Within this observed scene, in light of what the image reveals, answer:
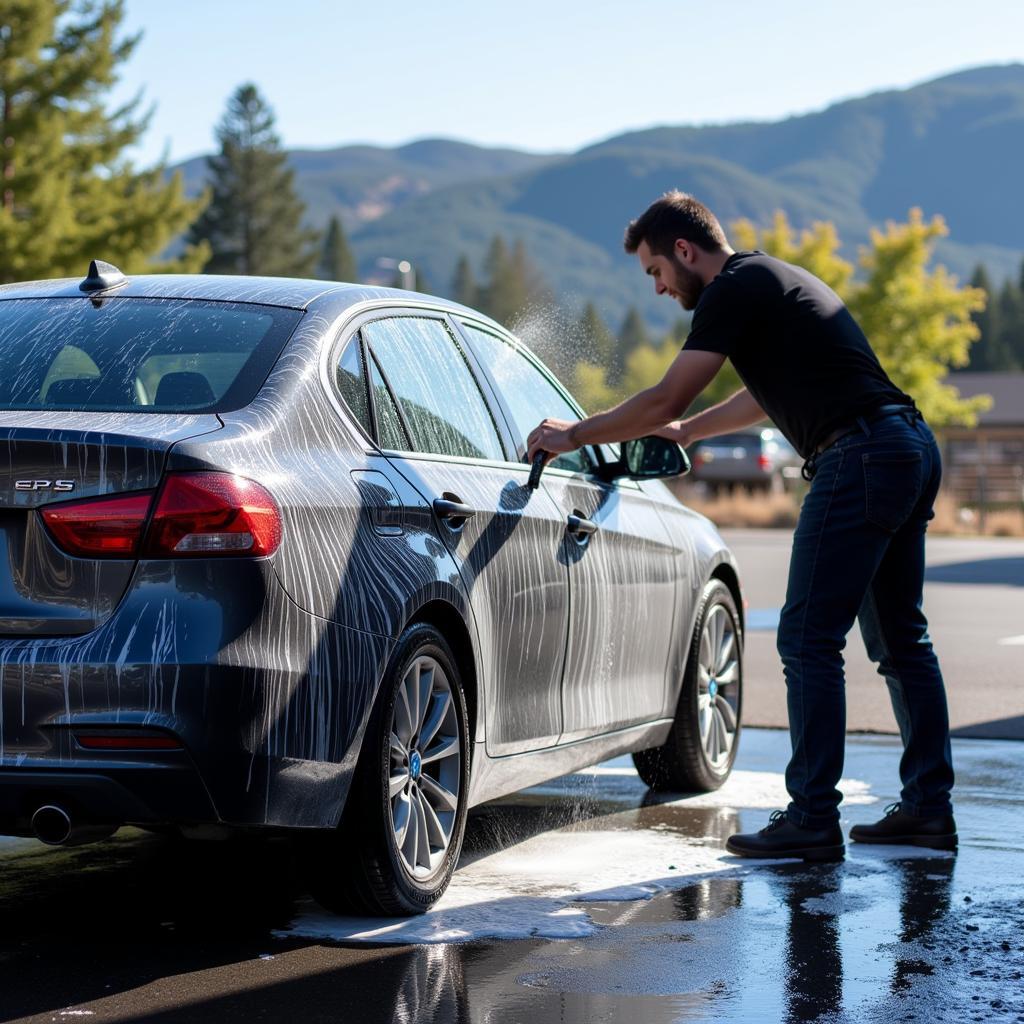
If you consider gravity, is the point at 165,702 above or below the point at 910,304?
below

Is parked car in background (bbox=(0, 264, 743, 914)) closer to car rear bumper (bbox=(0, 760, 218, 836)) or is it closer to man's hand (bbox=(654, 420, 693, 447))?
car rear bumper (bbox=(0, 760, 218, 836))

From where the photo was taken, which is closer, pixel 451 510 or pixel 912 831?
pixel 451 510

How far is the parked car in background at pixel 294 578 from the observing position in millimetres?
4074

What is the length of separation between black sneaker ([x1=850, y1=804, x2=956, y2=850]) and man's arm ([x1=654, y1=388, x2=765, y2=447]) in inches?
58.4

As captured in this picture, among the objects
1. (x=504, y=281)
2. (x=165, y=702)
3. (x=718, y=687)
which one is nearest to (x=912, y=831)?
(x=718, y=687)

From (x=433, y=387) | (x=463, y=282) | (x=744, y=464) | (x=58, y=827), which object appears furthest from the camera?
(x=463, y=282)

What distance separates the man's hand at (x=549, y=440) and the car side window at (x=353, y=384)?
3.00ft

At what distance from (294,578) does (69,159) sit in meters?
42.9

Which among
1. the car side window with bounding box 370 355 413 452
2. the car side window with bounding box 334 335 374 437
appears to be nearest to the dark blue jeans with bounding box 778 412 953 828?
the car side window with bounding box 370 355 413 452

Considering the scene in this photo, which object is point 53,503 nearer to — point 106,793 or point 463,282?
point 106,793

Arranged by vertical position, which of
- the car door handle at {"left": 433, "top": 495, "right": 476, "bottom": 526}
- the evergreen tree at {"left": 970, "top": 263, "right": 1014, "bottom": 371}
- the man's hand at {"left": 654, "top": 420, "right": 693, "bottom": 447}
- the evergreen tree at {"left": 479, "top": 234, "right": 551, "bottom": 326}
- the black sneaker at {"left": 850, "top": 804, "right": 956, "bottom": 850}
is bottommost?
the black sneaker at {"left": 850, "top": 804, "right": 956, "bottom": 850}

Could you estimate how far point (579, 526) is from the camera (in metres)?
5.86

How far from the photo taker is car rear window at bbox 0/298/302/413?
4527 mm

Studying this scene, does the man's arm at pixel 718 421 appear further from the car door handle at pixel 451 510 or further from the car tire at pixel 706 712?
the car door handle at pixel 451 510
